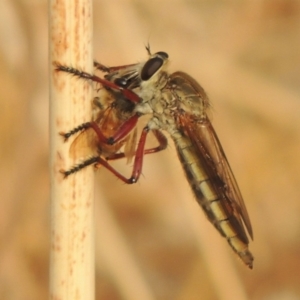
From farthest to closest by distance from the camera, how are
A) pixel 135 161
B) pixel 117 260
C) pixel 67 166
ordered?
1. pixel 117 260
2. pixel 135 161
3. pixel 67 166

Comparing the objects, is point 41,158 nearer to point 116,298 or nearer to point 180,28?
point 116,298

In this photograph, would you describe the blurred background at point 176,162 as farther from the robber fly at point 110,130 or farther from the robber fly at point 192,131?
the robber fly at point 110,130

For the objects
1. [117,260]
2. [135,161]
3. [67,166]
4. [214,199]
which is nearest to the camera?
[67,166]

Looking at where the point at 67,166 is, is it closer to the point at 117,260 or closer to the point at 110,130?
the point at 110,130

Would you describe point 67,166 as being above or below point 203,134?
below

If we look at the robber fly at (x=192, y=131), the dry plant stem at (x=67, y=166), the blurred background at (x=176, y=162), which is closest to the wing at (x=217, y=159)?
the robber fly at (x=192, y=131)

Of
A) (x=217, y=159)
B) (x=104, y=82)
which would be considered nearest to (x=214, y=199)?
(x=217, y=159)

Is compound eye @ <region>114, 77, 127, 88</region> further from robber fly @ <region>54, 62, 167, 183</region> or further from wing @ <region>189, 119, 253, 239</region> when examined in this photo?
wing @ <region>189, 119, 253, 239</region>
